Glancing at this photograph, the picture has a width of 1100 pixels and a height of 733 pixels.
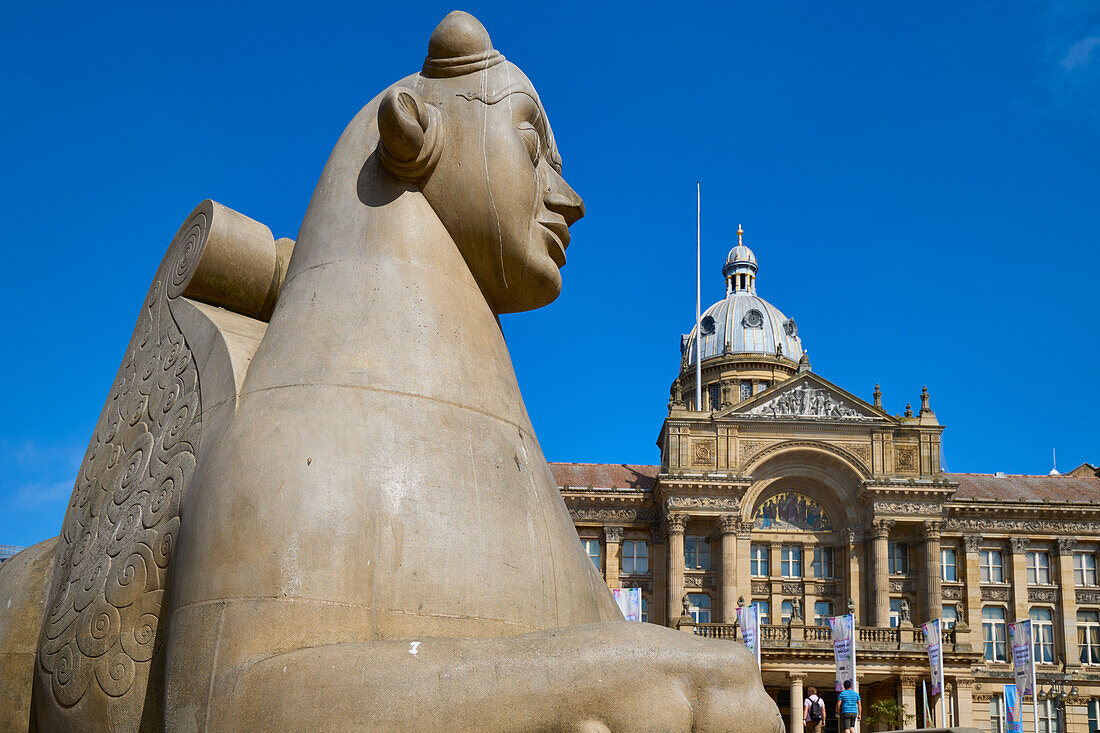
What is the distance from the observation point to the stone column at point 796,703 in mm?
36375

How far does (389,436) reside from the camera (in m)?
3.13

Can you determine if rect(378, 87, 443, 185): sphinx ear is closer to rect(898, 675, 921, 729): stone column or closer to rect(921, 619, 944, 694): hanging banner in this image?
rect(921, 619, 944, 694): hanging banner

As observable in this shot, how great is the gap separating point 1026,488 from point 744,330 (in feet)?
58.1

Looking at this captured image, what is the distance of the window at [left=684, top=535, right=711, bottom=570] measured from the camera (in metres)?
42.2

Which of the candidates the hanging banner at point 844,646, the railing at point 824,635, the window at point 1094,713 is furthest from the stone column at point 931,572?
the hanging banner at point 844,646

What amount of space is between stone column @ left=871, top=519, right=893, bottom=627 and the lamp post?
260 inches

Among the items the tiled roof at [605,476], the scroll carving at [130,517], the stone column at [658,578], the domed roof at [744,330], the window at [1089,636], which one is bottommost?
the scroll carving at [130,517]

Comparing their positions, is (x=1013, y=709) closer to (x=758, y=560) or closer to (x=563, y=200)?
(x=758, y=560)

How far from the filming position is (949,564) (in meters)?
43.6

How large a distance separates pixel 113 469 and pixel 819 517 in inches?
1601

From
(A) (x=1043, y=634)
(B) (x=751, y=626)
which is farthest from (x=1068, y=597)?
(B) (x=751, y=626)

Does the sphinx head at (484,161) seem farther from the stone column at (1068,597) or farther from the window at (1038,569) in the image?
the window at (1038,569)

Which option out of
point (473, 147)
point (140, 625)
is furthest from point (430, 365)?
point (140, 625)

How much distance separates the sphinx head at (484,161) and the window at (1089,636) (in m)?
44.5
